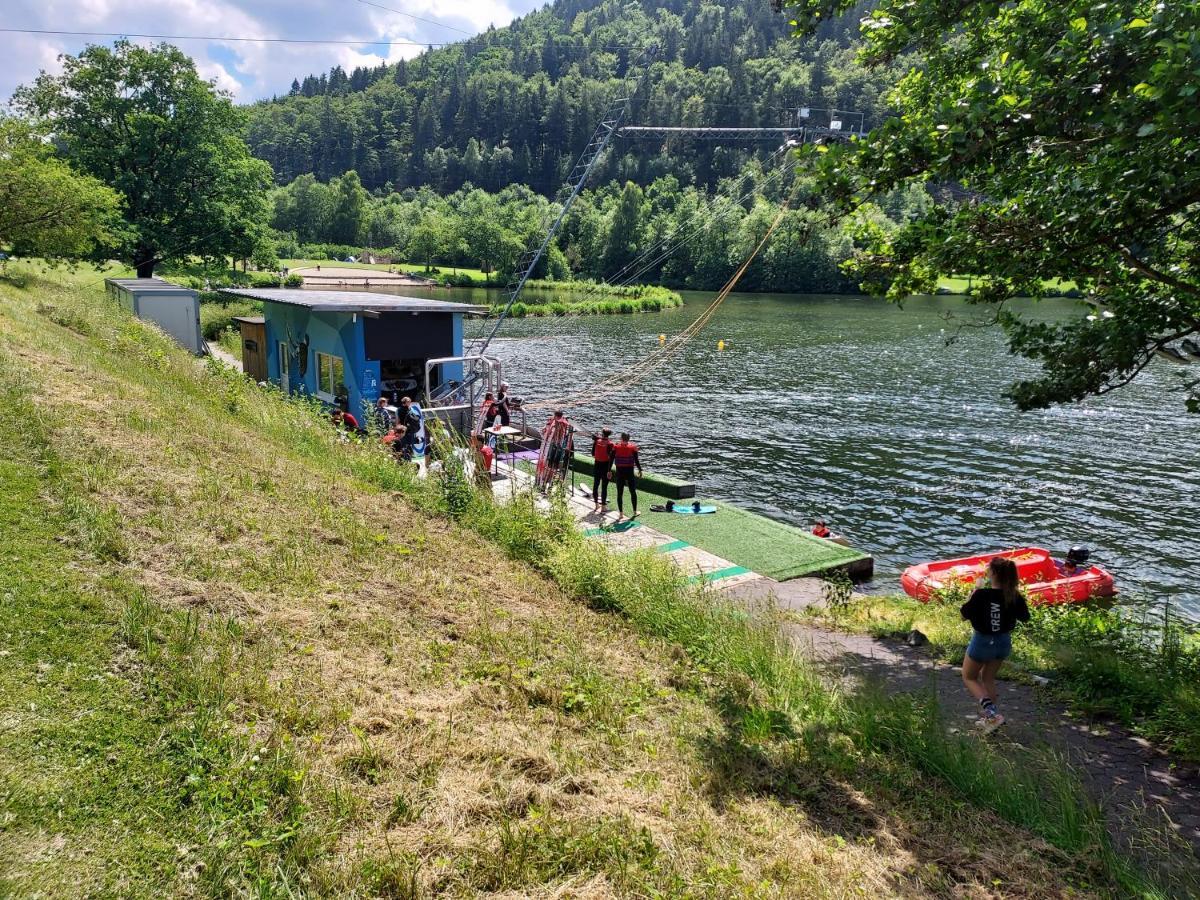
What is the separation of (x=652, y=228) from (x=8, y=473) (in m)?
111

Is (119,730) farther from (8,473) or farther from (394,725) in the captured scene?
(8,473)

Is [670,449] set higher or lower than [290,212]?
lower

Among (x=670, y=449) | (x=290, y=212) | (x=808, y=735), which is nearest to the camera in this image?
(x=808, y=735)

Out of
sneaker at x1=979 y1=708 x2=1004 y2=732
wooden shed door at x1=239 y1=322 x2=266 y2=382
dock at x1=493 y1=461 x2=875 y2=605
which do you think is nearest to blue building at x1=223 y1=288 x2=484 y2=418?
wooden shed door at x1=239 y1=322 x2=266 y2=382

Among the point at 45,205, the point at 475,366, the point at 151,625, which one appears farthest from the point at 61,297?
the point at 151,625

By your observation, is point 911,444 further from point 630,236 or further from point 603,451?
point 630,236

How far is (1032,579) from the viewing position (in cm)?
1285

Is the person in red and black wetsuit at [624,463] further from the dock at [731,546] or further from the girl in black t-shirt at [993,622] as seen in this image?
the girl in black t-shirt at [993,622]

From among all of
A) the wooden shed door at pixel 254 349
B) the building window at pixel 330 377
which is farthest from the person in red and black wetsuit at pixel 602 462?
the wooden shed door at pixel 254 349

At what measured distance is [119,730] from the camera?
13.6 feet

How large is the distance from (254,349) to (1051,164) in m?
23.6

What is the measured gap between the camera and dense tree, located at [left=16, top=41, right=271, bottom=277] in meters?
38.9

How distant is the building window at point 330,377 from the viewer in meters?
19.4

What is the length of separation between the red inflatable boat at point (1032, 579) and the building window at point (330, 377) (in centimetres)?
1395
